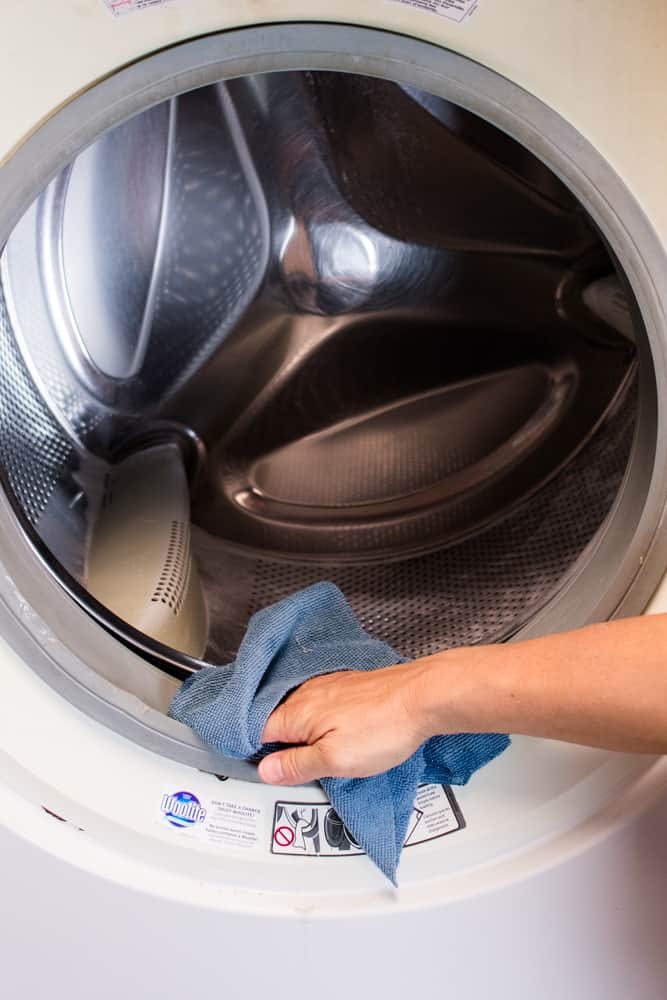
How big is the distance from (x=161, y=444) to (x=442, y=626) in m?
0.41

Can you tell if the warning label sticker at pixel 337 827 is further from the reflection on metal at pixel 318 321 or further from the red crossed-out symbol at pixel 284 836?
the reflection on metal at pixel 318 321

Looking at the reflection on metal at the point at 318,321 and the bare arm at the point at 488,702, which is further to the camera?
the reflection on metal at the point at 318,321

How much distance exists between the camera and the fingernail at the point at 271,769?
67cm

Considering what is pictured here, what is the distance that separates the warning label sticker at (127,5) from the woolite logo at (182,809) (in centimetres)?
53

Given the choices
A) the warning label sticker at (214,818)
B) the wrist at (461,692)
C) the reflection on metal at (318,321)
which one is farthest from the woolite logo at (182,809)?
the reflection on metal at (318,321)

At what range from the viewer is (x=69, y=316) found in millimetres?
991

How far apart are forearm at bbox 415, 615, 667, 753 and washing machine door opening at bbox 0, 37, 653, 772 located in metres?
0.24

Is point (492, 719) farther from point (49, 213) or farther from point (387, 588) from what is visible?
point (49, 213)

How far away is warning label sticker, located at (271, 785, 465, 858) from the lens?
2.23ft

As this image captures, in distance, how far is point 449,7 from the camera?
1.72 feet

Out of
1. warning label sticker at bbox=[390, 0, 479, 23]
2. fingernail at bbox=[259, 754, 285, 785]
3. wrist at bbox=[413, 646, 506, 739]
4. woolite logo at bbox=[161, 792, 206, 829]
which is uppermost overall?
warning label sticker at bbox=[390, 0, 479, 23]

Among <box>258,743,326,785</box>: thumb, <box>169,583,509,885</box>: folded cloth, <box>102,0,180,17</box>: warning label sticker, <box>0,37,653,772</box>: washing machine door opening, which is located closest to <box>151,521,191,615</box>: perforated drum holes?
<box>0,37,653,772</box>: washing machine door opening

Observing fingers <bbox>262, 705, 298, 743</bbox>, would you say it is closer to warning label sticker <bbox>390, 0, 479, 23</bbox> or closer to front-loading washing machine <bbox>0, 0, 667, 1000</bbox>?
front-loading washing machine <bbox>0, 0, 667, 1000</bbox>

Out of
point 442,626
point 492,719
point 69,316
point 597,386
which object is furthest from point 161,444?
point 492,719
